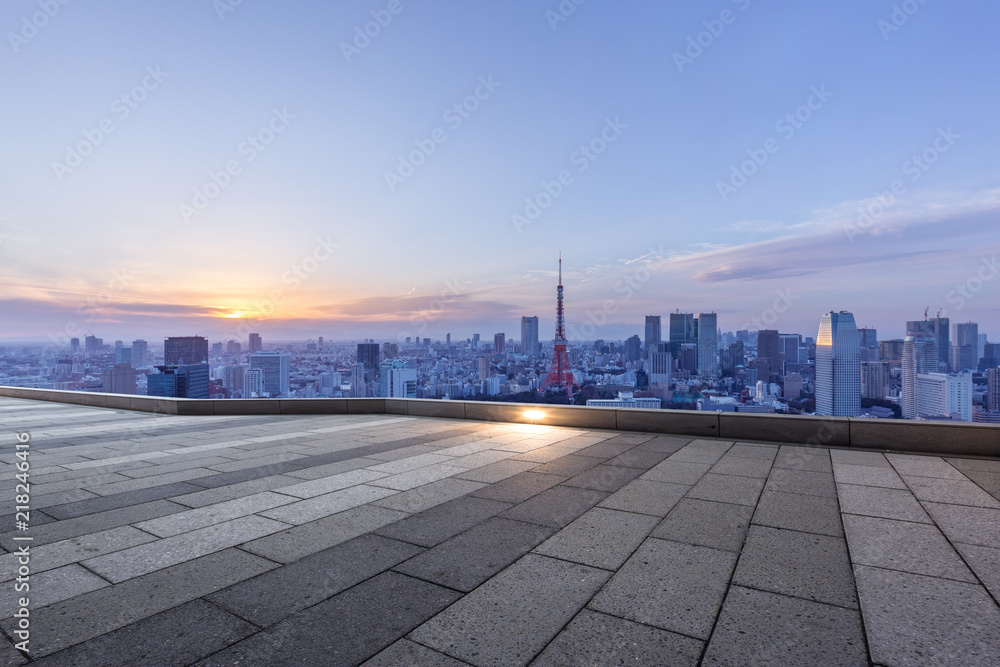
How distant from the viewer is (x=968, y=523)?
18.4ft

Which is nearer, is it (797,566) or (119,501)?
(797,566)

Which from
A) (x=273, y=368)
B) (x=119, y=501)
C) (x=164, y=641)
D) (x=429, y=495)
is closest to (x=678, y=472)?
(x=429, y=495)

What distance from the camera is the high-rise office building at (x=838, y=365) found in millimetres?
14703

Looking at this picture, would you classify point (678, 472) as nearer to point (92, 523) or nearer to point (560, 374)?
point (92, 523)

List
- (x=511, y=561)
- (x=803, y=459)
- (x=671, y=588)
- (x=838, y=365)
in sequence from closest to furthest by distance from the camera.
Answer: (x=671, y=588) < (x=511, y=561) < (x=803, y=459) < (x=838, y=365)

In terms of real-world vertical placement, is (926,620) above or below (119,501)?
above

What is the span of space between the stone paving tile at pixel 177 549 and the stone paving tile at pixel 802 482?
20.9 feet

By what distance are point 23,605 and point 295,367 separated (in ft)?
85.7

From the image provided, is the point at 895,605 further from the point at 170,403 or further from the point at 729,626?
the point at 170,403

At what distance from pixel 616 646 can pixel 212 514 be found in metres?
4.89

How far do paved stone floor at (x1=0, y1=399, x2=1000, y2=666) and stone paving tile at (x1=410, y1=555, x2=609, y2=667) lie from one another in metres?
0.02

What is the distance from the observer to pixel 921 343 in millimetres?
24016

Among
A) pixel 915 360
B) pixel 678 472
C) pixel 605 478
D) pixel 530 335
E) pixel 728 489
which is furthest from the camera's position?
pixel 530 335

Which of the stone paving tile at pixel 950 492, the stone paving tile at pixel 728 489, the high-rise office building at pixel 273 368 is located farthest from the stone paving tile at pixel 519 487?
the high-rise office building at pixel 273 368
